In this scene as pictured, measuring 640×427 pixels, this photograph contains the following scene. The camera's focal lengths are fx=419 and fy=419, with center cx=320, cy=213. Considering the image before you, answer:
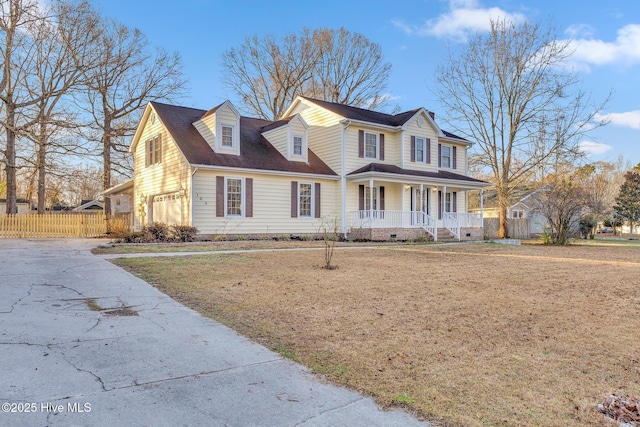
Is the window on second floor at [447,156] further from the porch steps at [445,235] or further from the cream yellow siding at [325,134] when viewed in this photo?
the cream yellow siding at [325,134]

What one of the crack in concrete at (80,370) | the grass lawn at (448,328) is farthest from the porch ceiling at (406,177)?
the crack in concrete at (80,370)

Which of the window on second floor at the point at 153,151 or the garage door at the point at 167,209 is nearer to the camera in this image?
the garage door at the point at 167,209

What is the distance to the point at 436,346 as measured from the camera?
14.0ft

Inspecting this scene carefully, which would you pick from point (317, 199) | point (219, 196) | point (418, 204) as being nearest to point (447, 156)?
point (418, 204)

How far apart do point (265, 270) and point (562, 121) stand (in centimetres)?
2349

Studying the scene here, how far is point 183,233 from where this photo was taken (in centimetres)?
1633

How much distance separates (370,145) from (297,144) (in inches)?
152

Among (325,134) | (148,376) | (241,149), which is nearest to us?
(148,376)

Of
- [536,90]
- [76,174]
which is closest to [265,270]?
[76,174]

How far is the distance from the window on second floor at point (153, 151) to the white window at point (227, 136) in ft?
11.5

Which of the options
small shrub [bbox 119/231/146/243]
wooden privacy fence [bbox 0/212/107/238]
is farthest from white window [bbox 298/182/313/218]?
wooden privacy fence [bbox 0/212/107/238]

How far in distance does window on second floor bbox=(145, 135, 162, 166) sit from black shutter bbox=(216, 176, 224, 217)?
4352 millimetres

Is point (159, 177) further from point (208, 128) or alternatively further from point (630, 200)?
point (630, 200)

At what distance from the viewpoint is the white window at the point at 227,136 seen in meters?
18.9
